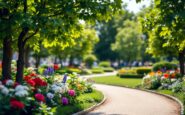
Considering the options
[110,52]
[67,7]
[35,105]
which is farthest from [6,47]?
[110,52]

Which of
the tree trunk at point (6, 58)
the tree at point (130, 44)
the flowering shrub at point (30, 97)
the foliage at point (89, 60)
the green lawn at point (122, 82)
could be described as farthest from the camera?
the tree at point (130, 44)

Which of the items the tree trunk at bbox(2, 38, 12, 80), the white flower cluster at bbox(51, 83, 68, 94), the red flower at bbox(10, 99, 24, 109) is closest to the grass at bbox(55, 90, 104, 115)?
the white flower cluster at bbox(51, 83, 68, 94)

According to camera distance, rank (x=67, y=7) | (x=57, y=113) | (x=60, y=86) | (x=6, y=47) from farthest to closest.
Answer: (x=6, y=47) → (x=60, y=86) → (x=67, y=7) → (x=57, y=113)

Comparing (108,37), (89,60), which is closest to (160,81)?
(89,60)

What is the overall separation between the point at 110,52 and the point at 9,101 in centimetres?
8541

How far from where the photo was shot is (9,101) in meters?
11.4

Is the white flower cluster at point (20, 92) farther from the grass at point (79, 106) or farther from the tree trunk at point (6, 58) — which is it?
the tree trunk at point (6, 58)

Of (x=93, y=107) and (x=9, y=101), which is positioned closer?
(x=9, y=101)

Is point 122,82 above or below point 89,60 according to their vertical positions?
below

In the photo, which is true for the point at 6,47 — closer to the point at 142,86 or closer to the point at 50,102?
the point at 50,102

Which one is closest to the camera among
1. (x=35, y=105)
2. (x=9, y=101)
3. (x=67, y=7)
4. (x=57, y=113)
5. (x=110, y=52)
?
(x=9, y=101)

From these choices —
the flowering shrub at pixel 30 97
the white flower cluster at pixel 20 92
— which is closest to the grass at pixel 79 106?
the flowering shrub at pixel 30 97

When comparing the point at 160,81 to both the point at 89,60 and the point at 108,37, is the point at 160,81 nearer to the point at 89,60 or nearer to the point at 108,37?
the point at 89,60

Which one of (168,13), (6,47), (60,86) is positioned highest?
(168,13)
